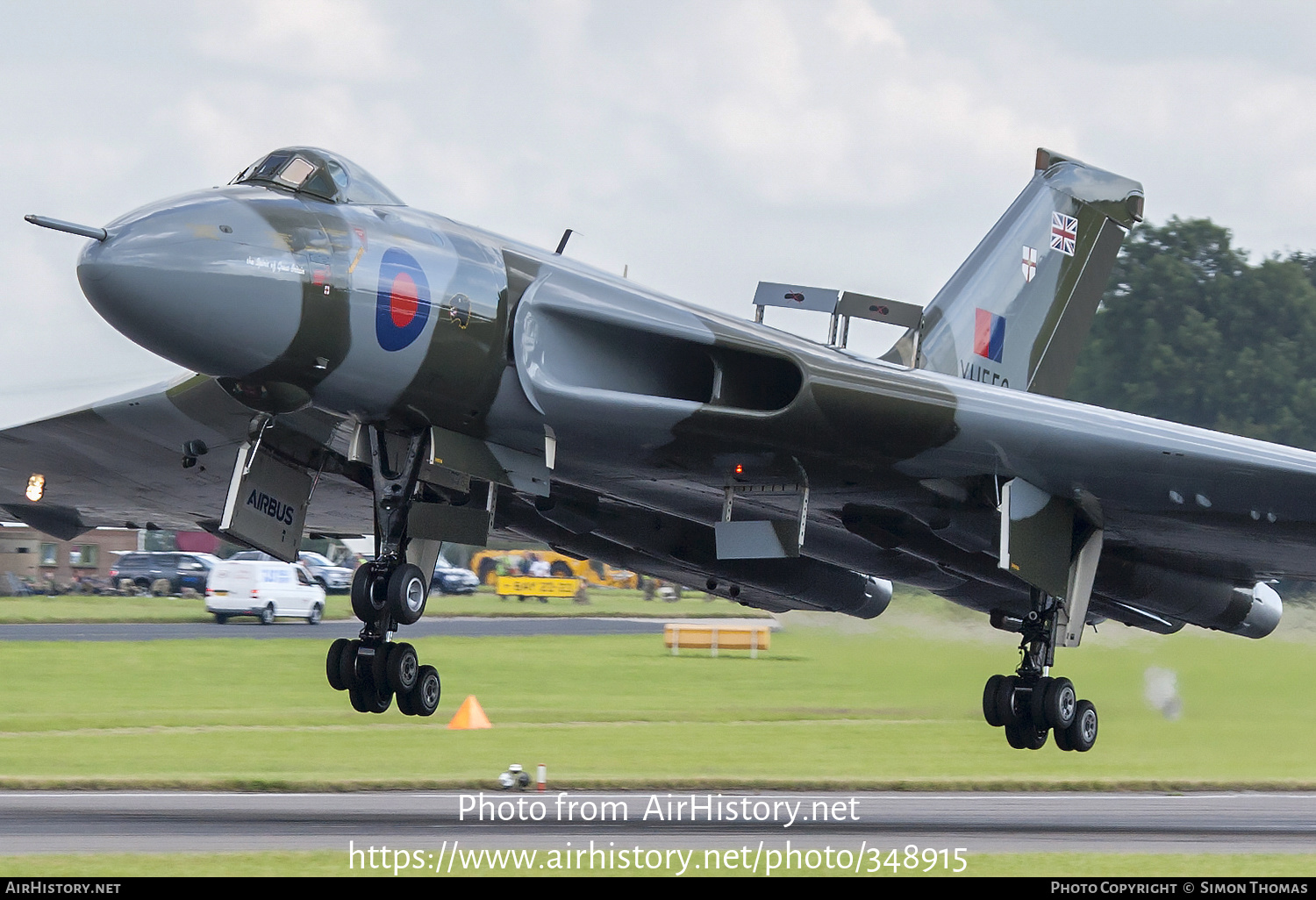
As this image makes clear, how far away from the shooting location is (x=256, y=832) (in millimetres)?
12859

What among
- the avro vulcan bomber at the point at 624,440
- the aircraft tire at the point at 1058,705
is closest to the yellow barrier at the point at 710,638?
the avro vulcan bomber at the point at 624,440

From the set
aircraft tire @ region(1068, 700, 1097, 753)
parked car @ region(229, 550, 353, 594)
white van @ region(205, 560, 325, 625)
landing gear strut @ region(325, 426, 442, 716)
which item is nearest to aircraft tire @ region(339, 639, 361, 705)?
landing gear strut @ region(325, 426, 442, 716)

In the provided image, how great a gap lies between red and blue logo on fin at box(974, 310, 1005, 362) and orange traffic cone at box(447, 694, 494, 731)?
8.42m

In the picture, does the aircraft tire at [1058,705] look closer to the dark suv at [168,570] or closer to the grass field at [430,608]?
the grass field at [430,608]

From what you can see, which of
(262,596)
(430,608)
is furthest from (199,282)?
(430,608)

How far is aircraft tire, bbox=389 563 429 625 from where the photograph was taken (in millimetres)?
10000

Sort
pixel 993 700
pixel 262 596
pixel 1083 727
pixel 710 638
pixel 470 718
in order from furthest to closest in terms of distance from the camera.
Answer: pixel 262 596
pixel 710 638
pixel 470 718
pixel 993 700
pixel 1083 727

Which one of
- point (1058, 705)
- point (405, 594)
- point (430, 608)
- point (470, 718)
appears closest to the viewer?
point (405, 594)

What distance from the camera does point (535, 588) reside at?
153 ft

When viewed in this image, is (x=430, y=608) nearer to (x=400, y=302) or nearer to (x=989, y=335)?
(x=989, y=335)

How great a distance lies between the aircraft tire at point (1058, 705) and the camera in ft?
45.3

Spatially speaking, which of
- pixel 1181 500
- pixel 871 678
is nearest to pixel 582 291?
pixel 1181 500

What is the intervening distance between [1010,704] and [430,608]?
27.0m

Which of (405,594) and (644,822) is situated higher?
(405,594)
